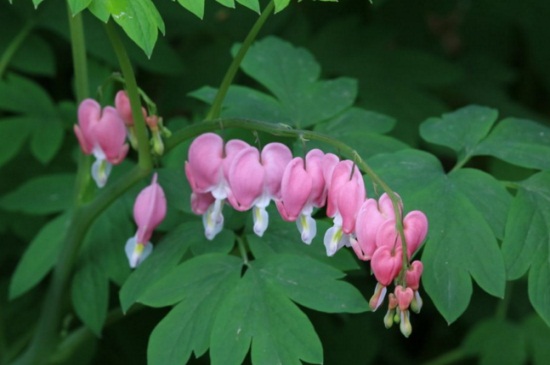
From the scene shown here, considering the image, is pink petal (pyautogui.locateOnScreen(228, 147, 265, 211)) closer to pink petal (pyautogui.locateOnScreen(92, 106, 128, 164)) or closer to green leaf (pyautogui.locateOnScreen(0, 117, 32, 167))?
pink petal (pyautogui.locateOnScreen(92, 106, 128, 164))

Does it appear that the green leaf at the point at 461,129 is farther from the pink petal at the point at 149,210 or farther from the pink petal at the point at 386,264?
the pink petal at the point at 149,210

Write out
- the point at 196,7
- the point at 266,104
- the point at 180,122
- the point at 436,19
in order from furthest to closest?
the point at 436,19
the point at 180,122
the point at 266,104
the point at 196,7

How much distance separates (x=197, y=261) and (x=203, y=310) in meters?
0.12

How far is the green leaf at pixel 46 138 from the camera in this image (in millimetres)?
2758

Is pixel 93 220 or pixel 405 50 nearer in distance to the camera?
pixel 93 220

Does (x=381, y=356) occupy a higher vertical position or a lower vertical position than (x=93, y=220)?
lower

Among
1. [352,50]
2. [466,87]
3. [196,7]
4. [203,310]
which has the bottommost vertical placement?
[466,87]

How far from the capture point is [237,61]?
1943mm

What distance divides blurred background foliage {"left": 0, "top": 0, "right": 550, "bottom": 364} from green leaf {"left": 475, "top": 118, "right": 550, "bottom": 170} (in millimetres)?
644

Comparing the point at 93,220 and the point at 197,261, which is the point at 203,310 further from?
the point at 93,220

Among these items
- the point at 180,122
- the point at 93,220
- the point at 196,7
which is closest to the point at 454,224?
the point at 196,7

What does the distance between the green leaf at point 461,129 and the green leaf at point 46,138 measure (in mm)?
1187

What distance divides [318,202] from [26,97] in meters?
1.39

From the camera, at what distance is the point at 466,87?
3.95m
